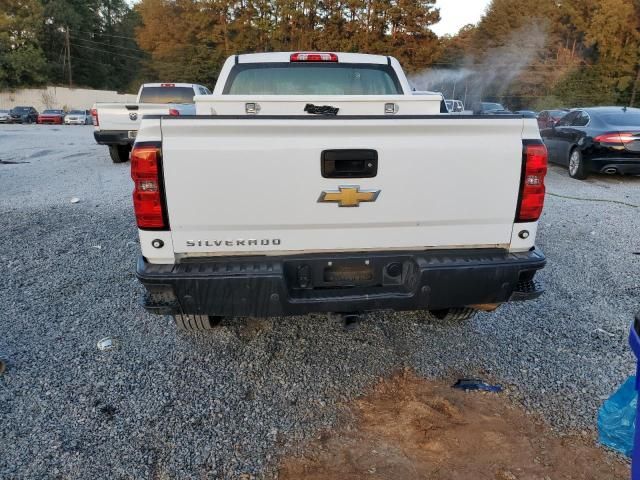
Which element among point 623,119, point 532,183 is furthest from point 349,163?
point 623,119

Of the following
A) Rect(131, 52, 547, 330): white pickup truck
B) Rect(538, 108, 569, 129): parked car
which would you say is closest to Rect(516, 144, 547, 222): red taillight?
Rect(131, 52, 547, 330): white pickup truck

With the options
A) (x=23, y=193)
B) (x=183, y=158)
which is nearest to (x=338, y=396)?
(x=183, y=158)

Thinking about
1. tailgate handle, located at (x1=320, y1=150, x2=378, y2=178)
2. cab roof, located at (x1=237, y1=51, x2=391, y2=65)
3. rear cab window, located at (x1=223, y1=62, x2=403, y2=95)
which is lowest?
tailgate handle, located at (x1=320, y1=150, x2=378, y2=178)

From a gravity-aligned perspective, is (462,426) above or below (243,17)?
below

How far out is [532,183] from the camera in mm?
2688

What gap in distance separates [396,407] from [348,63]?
11.3ft

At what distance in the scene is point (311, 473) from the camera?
228 centimetres

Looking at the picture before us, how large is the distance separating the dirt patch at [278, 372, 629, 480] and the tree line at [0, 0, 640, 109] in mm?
43799

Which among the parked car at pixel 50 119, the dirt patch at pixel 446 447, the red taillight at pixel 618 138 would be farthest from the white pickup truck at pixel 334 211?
the parked car at pixel 50 119

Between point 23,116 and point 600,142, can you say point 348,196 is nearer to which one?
point 600,142

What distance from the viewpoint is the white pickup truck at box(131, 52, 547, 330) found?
2467 mm

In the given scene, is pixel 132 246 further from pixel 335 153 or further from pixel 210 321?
pixel 335 153

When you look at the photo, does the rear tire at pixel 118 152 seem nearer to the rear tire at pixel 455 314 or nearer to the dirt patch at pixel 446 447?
the rear tire at pixel 455 314

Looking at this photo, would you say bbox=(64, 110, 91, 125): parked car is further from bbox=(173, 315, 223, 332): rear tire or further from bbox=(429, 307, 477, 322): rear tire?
bbox=(429, 307, 477, 322): rear tire
